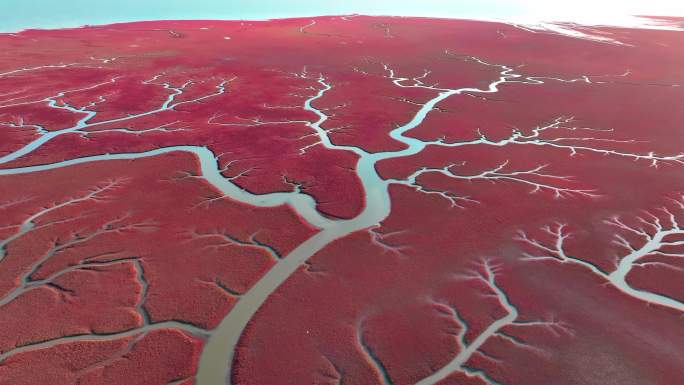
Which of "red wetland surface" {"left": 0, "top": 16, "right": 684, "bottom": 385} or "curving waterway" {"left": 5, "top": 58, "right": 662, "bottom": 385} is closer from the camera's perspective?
"red wetland surface" {"left": 0, "top": 16, "right": 684, "bottom": 385}

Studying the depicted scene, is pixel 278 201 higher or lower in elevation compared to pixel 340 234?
higher

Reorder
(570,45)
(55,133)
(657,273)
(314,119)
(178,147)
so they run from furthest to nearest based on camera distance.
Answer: (570,45)
(314,119)
(55,133)
(178,147)
(657,273)

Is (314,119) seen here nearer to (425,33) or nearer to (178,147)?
(178,147)

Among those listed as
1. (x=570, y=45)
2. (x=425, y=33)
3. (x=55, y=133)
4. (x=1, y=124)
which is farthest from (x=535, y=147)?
(x=425, y=33)

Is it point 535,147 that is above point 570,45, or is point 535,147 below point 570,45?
below

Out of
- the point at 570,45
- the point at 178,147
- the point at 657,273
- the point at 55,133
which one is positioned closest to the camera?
the point at 657,273

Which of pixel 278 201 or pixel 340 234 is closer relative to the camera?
pixel 340 234

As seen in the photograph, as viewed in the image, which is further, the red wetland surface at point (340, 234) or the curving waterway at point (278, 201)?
the curving waterway at point (278, 201)

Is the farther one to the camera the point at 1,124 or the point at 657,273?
the point at 1,124
